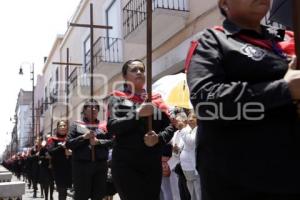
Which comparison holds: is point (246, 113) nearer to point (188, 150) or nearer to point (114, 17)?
point (188, 150)

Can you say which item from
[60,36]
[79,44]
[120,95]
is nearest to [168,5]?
[120,95]

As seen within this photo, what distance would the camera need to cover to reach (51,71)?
120 feet

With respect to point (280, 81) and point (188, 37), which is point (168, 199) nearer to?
point (188, 37)

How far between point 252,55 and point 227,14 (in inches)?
13.2

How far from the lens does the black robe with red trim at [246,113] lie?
2102mm

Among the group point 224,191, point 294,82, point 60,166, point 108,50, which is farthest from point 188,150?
point 108,50

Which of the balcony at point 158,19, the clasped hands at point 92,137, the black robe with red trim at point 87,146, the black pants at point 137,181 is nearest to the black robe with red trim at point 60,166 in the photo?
the black robe with red trim at point 87,146

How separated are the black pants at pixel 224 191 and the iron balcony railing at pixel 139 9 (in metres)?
9.11

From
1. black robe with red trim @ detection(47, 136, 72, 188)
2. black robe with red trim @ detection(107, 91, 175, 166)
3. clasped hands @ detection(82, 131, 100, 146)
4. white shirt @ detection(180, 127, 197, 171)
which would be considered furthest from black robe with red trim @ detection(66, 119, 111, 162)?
black robe with red trim @ detection(107, 91, 175, 166)

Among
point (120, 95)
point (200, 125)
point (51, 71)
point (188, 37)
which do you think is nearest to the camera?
point (200, 125)

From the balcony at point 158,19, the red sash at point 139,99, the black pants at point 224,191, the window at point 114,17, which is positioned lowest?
the black pants at point 224,191

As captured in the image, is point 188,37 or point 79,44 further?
point 79,44

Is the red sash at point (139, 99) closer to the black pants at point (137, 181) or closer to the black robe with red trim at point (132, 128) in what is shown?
the black robe with red trim at point (132, 128)

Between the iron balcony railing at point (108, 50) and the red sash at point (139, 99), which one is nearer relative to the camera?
the red sash at point (139, 99)
